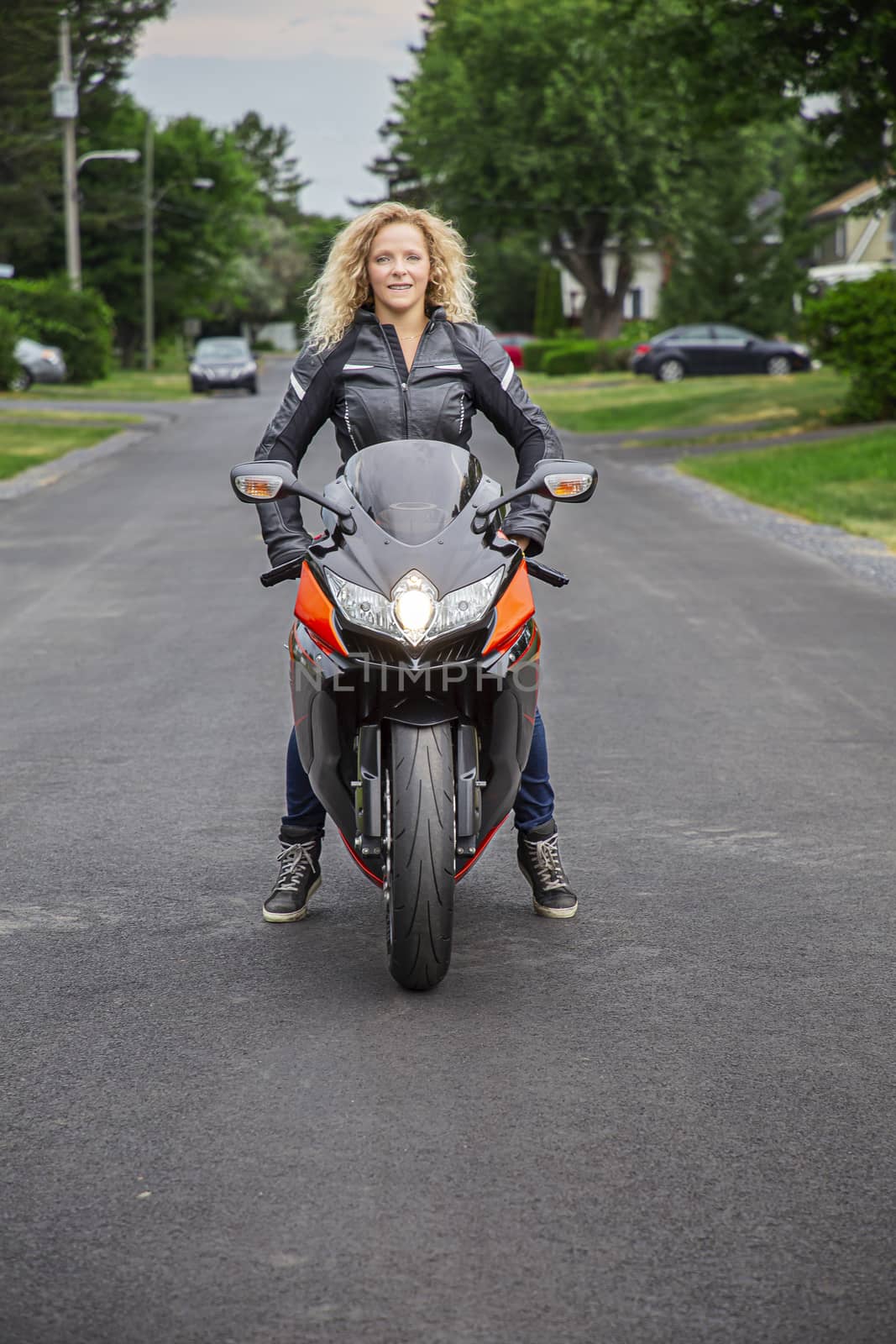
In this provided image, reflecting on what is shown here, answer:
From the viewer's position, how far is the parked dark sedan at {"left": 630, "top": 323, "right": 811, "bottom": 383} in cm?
4538

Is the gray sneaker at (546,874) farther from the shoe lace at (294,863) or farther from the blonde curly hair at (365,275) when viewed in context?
the blonde curly hair at (365,275)

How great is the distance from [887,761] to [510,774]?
3094 millimetres

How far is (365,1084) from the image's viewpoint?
153 inches

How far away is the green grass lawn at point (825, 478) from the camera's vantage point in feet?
54.3

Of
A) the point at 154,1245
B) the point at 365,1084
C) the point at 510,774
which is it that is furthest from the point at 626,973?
the point at 154,1245

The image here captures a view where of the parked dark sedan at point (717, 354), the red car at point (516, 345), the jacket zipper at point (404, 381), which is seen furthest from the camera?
the red car at point (516, 345)

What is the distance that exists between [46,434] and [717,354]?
22295 mm

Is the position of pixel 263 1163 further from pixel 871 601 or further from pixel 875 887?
pixel 871 601

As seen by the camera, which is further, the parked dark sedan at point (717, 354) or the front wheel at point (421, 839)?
the parked dark sedan at point (717, 354)

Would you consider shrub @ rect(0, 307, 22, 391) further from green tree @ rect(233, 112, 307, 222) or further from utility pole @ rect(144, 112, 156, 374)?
green tree @ rect(233, 112, 307, 222)

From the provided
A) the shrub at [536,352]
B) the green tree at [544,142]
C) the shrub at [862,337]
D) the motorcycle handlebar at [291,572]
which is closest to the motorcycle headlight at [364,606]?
the motorcycle handlebar at [291,572]

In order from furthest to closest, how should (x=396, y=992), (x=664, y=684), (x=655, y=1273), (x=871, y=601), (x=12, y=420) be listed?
1. (x=12, y=420)
2. (x=871, y=601)
3. (x=664, y=684)
4. (x=396, y=992)
5. (x=655, y=1273)

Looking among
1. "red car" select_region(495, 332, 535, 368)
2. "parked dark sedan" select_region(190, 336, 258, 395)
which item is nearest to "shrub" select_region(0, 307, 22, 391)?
"parked dark sedan" select_region(190, 336, 258, 395)

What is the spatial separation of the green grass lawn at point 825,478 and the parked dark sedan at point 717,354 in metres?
21.9
